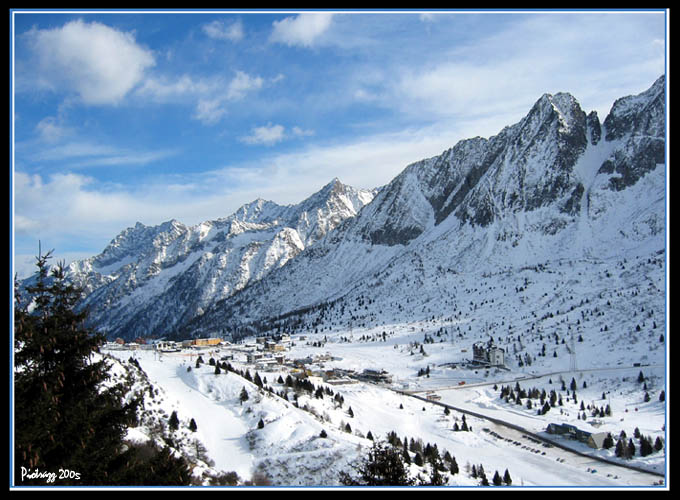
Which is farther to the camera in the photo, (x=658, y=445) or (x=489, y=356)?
(x=489, y=356)

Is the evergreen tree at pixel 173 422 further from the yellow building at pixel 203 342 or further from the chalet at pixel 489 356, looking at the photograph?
the yellow building at pixel 203 342

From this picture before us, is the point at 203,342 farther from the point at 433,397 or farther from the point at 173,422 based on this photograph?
the point at 173,422

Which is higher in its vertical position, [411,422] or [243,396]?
[243,396]

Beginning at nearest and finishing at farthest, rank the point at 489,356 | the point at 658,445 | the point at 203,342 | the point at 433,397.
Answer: the point at 658,445, the point at 433,397, the point at 489,356, the point at 203,342

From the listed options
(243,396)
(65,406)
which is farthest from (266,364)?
(65,406)

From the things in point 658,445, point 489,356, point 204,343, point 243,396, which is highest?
point 243,396

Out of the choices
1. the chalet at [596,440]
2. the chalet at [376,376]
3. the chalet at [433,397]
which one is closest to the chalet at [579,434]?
the chalet at [596,440]

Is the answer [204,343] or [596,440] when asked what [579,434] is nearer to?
[596,440]

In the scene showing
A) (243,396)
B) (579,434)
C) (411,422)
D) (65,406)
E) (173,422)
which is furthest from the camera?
(411,422)
